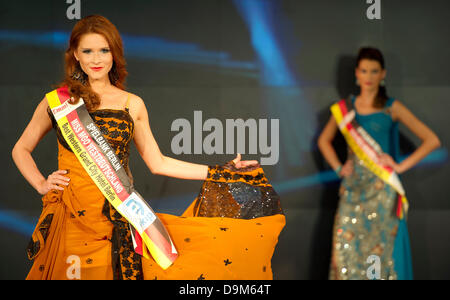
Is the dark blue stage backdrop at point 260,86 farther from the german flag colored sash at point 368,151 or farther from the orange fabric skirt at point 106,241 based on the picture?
the orange fabric skirt at point 106,241

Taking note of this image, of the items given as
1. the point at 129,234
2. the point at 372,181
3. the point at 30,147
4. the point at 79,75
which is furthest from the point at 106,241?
the point at 372,181

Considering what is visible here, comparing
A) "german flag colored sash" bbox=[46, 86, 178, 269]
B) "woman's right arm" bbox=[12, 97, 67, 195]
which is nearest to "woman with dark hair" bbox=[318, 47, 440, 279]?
"german flag colored sash" bbox=[46, 86, 178, 269]

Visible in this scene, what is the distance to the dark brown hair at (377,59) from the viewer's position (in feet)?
12.2

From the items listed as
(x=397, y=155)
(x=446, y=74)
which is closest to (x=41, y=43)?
(x=397, y=155)

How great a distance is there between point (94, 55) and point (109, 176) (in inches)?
21.2

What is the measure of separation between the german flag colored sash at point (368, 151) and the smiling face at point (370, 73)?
200 millimetres

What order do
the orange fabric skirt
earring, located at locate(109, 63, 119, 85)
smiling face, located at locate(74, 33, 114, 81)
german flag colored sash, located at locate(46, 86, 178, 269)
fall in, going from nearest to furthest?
the orange fabric skirt < german flag colored sash, located at locate(46, 86, 178, 269) < smiling face, located at locate(74, 33, 114, 81) < earring, located at locate(109, 63, 119, 85)

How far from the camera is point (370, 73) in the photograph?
147 inches

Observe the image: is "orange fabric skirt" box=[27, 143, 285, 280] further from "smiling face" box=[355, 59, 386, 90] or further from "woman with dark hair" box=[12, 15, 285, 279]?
"smiling face" box=[355, 59, 386, 90]

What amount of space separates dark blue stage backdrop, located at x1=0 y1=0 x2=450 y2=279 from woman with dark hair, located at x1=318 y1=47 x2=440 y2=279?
0.18 meters

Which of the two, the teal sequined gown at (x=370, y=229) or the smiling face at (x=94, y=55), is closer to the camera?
the smiling face at (x=94, y=55)

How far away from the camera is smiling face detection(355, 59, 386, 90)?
3713 millimetres

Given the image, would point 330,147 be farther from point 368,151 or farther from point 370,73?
point 370,73
